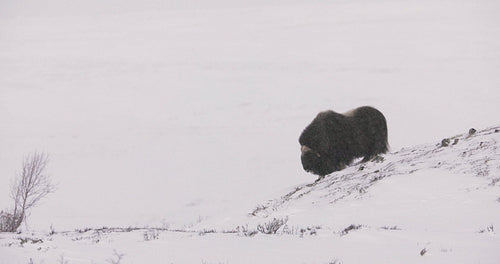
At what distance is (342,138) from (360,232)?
9.73m

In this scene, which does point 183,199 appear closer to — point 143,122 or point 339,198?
point 339,198

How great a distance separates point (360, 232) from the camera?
7.02 metres

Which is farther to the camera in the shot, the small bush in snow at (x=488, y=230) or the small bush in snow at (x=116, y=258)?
the small bush in snow at (x=488, y=230)

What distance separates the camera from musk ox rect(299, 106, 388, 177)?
1650 centimetres

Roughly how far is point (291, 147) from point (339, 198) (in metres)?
102

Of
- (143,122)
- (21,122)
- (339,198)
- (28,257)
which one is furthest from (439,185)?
(21,122)

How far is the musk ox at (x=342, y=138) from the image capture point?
54.1ft

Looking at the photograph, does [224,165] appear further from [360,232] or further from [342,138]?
[360,232]

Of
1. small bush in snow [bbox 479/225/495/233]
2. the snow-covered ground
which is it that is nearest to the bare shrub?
the snow-covered ground

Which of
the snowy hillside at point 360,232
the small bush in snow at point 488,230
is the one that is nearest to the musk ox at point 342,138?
the snowy hillside at point 360,232

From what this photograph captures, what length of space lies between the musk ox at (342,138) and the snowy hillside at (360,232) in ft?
10.5

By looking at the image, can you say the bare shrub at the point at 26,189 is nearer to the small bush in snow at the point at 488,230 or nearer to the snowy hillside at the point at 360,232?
the snowy hillside at the point at 360,232

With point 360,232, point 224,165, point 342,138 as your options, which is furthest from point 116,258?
point 224,165

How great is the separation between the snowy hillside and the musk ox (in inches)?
126
